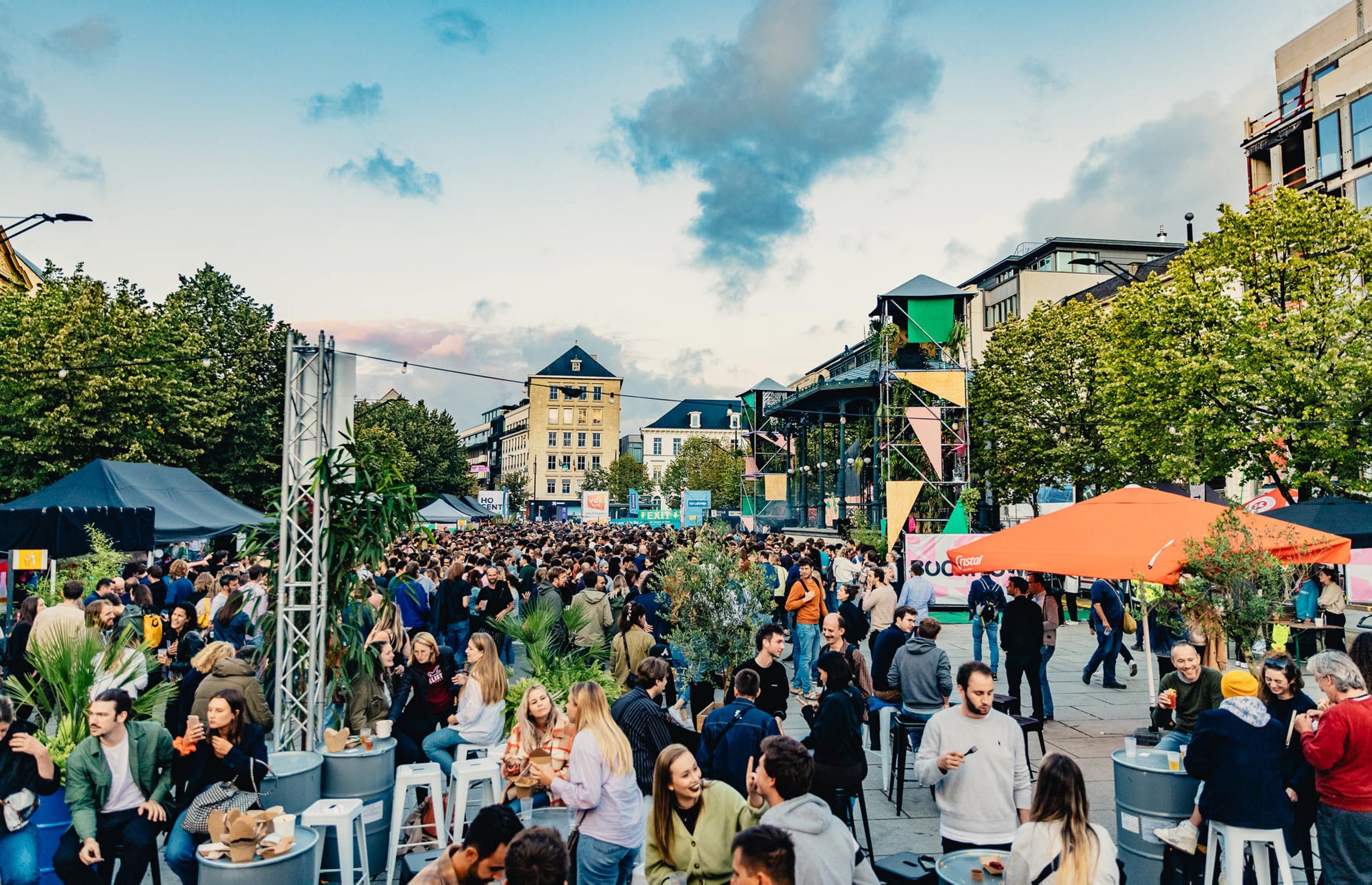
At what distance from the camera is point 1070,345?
3397 centimetres

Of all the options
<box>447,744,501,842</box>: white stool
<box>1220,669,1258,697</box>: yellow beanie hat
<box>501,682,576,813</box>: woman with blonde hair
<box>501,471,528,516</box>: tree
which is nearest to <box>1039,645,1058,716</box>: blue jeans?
<box>1220,669,1258,697</box>: yellow beanie hat


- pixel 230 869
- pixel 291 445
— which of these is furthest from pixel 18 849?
pixel 291 445

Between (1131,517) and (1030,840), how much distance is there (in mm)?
5891

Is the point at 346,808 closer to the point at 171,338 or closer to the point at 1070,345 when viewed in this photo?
the point at 171,338

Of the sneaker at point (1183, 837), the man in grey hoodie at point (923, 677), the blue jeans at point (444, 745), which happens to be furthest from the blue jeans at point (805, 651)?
the sneaker at point (1183, 837)

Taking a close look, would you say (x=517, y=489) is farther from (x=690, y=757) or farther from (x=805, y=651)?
(x=690, y=757)

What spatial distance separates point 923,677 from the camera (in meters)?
7.56

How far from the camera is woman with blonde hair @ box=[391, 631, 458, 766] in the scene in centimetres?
677

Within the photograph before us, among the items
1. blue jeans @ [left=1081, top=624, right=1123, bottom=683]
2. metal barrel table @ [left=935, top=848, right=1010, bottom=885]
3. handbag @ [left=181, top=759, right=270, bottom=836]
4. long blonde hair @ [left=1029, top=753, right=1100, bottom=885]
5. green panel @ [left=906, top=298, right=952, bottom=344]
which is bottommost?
blue jeans @ [left=1081, top=624, right=1123, bottom=683]

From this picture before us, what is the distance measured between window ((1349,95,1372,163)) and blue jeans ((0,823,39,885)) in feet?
121

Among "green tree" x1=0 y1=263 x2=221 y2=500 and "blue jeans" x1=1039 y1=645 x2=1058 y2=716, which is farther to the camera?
"green tree" x1=0 y1=263 x2=221 y2=500

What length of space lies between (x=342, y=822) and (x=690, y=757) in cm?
250

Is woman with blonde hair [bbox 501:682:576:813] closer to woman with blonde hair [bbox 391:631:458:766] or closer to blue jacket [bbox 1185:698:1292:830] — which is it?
woman with blonde hair [bbox 391:631:458:766]

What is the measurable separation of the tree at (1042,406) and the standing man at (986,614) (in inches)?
808
